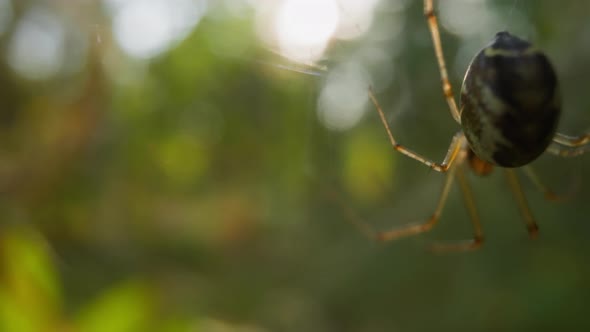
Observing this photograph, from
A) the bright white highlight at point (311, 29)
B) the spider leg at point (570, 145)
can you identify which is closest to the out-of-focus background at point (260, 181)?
the bright white highlight at point (311, 29)

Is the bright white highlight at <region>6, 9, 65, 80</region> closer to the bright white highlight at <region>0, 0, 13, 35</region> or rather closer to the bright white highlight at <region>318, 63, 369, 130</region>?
the bright white highlight at <region>0, 0, 13, 35</region>

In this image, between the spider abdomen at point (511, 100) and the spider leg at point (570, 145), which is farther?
the spider leg at point (570, 145)

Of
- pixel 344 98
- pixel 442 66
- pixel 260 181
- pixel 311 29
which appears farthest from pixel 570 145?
pixel 260 181

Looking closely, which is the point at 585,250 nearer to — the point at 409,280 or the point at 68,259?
the point at 409,280

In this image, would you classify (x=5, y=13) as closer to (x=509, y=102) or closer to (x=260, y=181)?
(x=260, y=181)

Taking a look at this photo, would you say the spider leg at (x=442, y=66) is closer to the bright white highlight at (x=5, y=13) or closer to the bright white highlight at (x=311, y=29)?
the bright white highlight at (x=311, y=29)
